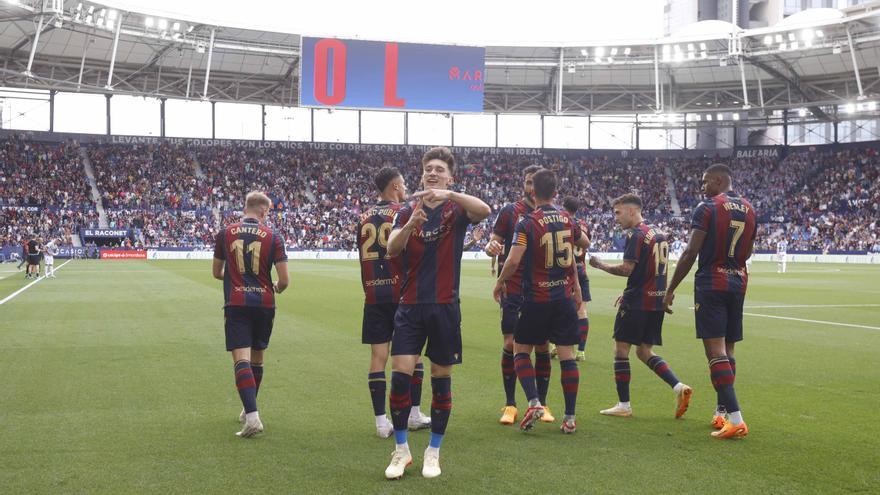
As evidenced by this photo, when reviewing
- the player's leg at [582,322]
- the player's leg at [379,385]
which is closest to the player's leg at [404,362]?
the player's leg at [379,385]

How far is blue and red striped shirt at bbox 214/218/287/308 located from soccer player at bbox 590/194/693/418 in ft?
10.2

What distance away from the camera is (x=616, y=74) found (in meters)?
59.3

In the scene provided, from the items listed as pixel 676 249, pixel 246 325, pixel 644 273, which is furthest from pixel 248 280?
pixel 676 249

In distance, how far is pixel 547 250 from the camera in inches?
265

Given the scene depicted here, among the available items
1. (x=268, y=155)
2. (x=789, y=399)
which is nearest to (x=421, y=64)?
(x=268, y=155)

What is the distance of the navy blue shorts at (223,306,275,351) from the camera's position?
271 inches

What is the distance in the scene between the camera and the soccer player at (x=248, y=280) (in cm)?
688

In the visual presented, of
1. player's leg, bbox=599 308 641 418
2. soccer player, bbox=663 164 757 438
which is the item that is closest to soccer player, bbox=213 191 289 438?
player's leg, bbox=599 308 641 418

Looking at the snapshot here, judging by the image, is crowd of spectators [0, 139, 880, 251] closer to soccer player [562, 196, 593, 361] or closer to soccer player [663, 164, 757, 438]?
soccer player [562, 196, 593, 361]

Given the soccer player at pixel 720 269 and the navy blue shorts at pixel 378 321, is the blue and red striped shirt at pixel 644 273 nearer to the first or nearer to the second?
the soccer player at pixel 720 269

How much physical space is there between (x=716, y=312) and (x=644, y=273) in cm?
94

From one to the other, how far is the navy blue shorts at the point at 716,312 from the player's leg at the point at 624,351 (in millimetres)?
738

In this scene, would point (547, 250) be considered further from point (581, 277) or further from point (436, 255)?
point (581, 277)

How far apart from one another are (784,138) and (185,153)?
164ft
